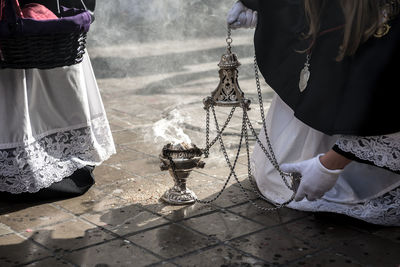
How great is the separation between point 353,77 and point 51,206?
173cm

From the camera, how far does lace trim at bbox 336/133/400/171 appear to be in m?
2.80

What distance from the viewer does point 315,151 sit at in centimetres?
337

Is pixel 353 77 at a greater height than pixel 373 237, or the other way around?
pixel 353 77

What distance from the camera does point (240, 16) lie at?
3291 millimetres

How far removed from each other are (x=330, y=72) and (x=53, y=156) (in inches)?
62.7

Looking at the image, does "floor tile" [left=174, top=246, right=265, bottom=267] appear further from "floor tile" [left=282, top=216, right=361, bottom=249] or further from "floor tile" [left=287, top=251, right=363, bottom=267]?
"floor tile" [left=282, top=216, right=361, bottom=249]

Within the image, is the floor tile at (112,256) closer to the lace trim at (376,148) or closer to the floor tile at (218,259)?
the floor tile at (218,259)

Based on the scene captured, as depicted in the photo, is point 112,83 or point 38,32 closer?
point 38,32

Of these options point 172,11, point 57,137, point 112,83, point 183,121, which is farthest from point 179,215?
point 172,11

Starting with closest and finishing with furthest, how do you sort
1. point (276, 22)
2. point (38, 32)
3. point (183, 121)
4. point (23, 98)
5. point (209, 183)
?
1. point (38, 32)
2. point (276, 22)
3. point (23, 98)
4. point (209, 183)
5. point (183, 121)

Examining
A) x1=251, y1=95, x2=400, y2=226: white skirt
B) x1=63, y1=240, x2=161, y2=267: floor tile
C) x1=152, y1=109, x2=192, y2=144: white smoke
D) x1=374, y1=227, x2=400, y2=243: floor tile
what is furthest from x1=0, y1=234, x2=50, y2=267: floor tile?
x1=152, y1=109, x2=192, y2=144: white smoke

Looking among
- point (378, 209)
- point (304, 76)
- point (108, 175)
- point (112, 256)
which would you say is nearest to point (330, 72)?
point (304, 76)

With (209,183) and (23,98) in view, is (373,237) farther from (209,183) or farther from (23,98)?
(23,98)

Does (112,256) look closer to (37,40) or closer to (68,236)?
(68,236)
